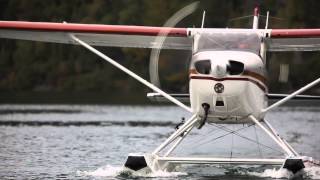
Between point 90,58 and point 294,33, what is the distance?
59.2 meters

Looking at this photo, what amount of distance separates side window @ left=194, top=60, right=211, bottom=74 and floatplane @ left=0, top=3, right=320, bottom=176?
0.05ft

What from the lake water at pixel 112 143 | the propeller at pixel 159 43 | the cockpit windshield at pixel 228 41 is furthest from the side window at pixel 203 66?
the lake water at pixel 112 143

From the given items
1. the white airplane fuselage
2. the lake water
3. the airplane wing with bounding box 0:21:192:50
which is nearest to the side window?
the white airplane fuselage

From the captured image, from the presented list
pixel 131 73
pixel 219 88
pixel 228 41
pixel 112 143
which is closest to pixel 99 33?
pixel 131 73

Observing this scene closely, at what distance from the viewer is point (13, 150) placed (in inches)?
759

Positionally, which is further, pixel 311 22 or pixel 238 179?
pixel 311 22

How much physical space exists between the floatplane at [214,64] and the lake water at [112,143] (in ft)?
1.26

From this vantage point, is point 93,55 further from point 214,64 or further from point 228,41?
point 214,64

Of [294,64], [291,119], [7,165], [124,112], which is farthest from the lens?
[294,64]

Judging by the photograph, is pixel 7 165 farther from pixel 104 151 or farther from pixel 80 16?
pixel 80 16

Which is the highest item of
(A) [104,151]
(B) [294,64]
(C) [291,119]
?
(B) [294,64]

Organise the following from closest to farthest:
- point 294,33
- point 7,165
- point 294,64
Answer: point 294,33 < point 7,165 < point 294,64

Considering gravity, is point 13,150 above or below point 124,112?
below

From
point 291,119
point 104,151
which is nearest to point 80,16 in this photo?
point 291,119
